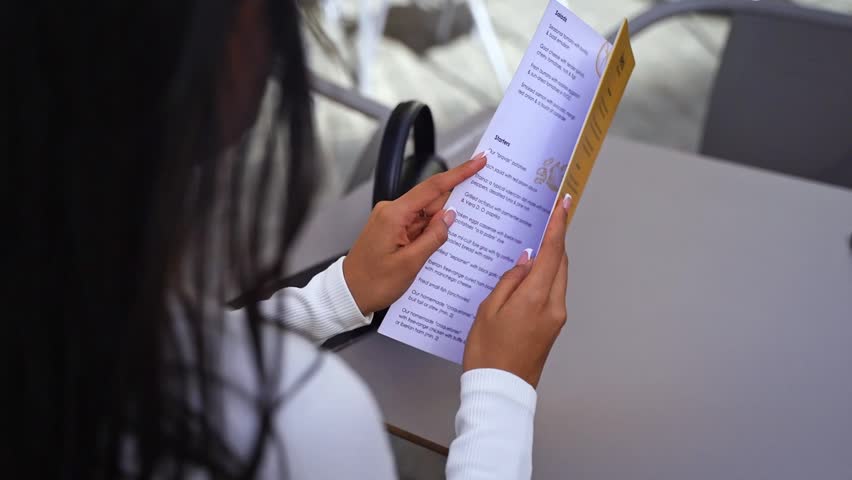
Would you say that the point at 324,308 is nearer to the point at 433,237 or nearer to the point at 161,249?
the point at 433,237

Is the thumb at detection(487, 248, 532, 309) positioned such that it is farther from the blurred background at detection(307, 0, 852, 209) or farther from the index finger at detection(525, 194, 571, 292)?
the blurred background at detection(307, 0, 852, 209)

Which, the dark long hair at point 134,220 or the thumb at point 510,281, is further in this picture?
the thumb at point 510,281

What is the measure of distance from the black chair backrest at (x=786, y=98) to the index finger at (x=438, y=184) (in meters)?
0.79

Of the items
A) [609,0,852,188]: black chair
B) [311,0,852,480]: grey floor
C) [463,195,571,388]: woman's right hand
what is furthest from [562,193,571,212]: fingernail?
[311,0,852,480]: grey floor

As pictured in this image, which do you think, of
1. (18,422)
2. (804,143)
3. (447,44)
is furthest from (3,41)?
(447,44)

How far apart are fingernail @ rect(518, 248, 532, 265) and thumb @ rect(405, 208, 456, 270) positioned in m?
0.06

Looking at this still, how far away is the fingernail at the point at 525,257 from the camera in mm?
561

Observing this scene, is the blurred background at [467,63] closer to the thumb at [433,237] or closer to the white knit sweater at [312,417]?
the thumb at [433,237]

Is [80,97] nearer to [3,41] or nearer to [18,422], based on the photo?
[3,41]

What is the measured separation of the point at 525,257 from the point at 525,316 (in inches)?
2.1

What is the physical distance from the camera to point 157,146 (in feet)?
0.99

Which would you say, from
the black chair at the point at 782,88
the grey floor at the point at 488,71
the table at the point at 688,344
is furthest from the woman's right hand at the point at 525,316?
the grey floor at the point at 488,71

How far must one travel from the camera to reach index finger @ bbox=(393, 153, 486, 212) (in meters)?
0.54

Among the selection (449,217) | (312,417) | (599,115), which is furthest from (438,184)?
(312,417)
